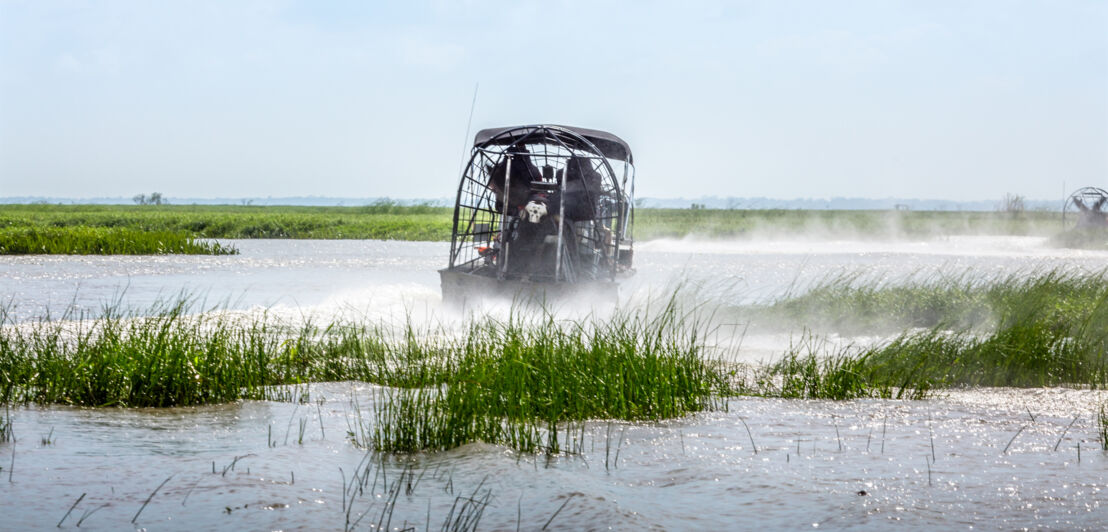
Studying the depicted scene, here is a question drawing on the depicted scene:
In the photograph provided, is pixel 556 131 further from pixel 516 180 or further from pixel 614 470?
pixel 614 470

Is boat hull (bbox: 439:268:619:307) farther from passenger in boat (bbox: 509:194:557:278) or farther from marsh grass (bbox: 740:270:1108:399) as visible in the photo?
marsh grass (bbox: 740:270:1108:399)

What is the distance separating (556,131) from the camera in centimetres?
1498

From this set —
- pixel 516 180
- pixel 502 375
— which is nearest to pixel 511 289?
pixel 516 180

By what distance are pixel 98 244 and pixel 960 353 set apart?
30.4 m

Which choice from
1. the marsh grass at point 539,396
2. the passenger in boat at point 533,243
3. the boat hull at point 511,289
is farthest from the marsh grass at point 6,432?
the passenger in boat at point 533,243

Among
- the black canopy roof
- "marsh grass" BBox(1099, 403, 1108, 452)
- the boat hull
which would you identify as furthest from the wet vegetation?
the black canopy roof

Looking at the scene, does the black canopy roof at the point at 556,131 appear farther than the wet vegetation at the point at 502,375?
Yes

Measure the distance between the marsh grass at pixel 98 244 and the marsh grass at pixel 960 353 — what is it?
25.9 metres

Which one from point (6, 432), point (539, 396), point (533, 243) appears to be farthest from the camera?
point (533, 243)

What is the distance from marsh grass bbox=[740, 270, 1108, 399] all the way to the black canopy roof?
4569 mm

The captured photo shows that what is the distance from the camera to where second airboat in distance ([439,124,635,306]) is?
48.1 feet

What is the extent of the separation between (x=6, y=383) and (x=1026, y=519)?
7.29 meters

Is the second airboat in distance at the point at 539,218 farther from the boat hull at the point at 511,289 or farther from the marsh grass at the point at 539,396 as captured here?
the marsh grass at the point at 539,396

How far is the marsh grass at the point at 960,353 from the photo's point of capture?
8680mm
